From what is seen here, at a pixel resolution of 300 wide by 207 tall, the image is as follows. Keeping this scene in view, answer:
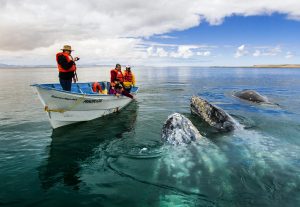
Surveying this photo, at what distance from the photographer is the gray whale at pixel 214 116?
13.9 meters

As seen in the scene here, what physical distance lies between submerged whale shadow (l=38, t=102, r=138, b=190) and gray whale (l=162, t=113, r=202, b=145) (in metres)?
2.77

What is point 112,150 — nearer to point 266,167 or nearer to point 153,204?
point 153,204

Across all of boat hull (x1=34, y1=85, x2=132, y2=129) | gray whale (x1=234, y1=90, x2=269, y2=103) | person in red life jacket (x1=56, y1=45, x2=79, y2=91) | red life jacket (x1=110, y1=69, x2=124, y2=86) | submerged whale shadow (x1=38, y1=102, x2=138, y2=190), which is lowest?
submerged whale shadow (x1=38, y1=102, x2=138, y2=190)

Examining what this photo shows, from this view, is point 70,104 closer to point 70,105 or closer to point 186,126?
point 70,105

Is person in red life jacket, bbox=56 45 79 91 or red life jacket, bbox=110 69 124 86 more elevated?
person in red life jacket, bbox=56 45 79 91

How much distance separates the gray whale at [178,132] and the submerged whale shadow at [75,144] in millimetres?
2768

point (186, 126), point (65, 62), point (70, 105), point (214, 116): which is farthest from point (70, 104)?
point (214, 116)

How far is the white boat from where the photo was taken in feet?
46.5

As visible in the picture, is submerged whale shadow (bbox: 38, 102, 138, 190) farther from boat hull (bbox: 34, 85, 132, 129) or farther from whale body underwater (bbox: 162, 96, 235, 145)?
whale body underwater (bbox: 162, 96, 235, 145)

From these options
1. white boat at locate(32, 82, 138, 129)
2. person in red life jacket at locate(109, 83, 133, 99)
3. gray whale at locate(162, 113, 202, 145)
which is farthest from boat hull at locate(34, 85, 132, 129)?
gray whale at locate(162, 113, 202, 145)

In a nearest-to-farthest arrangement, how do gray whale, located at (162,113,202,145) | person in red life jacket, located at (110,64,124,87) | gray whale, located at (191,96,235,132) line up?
1. gray whale, located at (162,113,202,145)
2. gray whale, located at (191,96,235,132)
3. person in red life jacket, located at (110,64,124,87)

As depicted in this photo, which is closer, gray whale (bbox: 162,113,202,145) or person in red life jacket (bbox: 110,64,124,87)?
gray whale (bbox: 162,113,202,145)

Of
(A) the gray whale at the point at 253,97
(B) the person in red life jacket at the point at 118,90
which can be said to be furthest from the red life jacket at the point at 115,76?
(A) the gray whale at the point at 253,97

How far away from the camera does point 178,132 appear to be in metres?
11.6
